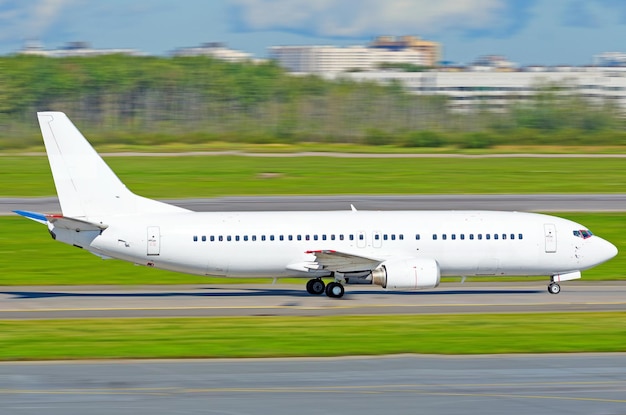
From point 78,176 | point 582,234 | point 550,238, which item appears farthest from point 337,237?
point 78,176

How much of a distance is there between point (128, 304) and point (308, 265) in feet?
23.8

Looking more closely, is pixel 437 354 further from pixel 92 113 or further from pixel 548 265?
pixel 92 113

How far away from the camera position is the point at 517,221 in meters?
45.0

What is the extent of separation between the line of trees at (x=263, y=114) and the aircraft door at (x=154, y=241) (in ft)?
347

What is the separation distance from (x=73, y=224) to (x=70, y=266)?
12.3 m

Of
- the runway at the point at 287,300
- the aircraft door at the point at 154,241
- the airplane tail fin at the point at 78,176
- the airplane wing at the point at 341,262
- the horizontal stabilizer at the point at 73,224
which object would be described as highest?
the airplane tail fin at the point at 78,176

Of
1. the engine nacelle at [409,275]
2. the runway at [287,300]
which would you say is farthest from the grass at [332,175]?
the engine nacelle at [409,275]

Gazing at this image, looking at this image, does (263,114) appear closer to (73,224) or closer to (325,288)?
(325,288)

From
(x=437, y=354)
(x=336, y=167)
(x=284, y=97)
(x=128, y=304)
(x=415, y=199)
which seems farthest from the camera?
(x=284, y=97)

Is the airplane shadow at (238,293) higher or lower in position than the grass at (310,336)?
higher

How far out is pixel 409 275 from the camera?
4250 centimetres

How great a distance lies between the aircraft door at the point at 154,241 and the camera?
43281mm

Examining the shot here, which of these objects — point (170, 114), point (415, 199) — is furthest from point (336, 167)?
point (170, 114)

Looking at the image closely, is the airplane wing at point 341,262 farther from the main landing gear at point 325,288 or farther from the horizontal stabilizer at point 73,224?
the horizontal stabilizer at point 73,224
